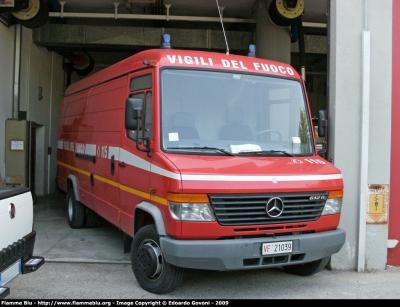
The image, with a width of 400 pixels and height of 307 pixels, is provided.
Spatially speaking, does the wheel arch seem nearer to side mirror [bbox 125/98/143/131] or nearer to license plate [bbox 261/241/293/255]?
side mirror [bbox 125/98/143/131]

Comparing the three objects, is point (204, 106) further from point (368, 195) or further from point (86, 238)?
point (86, 238)

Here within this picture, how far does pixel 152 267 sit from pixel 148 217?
63cm

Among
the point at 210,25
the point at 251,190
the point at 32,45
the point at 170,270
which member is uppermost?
the point at 210,25

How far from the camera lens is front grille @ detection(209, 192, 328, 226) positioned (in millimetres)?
4262

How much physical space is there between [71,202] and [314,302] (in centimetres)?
521

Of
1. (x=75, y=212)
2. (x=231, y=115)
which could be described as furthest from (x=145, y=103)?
(x=75, y=212)

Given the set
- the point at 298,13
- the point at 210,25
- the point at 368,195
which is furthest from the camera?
the point at 210,25

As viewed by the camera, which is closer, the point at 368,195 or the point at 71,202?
the point at 368,195

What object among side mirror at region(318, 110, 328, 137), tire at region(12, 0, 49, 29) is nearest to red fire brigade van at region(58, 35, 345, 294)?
side mirror at region(318, 110, 328, 137)

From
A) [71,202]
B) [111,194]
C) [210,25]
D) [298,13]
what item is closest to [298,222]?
[111,194]

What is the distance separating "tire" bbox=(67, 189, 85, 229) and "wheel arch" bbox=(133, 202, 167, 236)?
3270 mm

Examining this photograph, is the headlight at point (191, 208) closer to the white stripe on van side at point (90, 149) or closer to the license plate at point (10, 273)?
the license plate at point (10, 273)

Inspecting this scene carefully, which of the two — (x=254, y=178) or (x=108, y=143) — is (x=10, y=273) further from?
(x=108, y=143)

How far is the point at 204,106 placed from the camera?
4898mm
